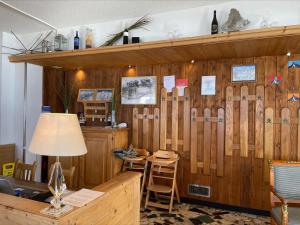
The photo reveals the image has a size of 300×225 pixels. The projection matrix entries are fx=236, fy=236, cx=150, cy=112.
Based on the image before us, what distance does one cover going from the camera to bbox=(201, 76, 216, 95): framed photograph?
3434 mm

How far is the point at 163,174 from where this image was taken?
12.3 ft

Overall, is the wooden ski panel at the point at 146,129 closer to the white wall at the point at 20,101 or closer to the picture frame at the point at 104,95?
the picture frame at the point at 104,95

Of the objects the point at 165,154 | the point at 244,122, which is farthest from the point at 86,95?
the point at 244,122

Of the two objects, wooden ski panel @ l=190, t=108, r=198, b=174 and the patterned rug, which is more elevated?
wooden ski panel @ l=190, t=108, r=198, b=174

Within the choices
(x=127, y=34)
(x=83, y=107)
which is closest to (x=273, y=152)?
(x=127, y=34)

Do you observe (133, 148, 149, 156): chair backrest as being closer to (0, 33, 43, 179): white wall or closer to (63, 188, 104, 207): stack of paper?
(0, 33, 43, 179): white wall

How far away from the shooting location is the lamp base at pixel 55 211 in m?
1.18

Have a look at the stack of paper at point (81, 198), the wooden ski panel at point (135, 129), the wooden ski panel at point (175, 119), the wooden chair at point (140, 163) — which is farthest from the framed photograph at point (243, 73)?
the stack of paper at point (81, 198)

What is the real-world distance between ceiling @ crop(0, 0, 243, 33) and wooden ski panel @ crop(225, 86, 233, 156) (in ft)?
3.99

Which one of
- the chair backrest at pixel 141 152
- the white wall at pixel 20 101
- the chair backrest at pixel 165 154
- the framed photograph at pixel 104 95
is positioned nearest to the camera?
the chair backrest at pixel 165 154

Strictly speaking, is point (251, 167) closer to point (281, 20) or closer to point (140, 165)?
point (140, 165)

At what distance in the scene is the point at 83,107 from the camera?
4340mm

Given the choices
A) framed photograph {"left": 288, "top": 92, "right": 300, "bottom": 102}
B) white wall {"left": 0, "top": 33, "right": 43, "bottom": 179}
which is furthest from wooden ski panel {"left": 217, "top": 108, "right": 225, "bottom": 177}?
white wall {"left": 0, "top": 33, "right": 43, "bottom": 179}

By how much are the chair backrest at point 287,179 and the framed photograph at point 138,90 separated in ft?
6.49
